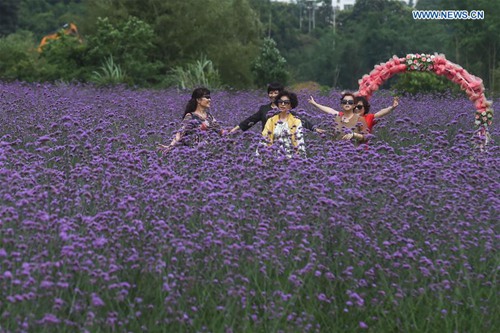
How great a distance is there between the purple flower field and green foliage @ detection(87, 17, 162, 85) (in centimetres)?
2182

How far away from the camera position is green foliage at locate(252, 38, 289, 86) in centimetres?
3447

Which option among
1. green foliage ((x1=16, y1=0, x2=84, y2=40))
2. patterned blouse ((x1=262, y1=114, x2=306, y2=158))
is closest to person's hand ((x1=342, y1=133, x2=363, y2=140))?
patterned blouse ((x1=262, y1=114, x2=306, y2=158))

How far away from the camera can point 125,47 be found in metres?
28.6

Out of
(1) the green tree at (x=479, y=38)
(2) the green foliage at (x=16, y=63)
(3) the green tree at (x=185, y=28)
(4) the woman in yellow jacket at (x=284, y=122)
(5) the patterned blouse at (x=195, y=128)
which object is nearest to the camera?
(5) the patterned blouse at (x=195, y=128)

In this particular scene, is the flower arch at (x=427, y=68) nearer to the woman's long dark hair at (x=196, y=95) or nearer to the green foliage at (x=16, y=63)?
the woman's long dark hair at (x=196, y=95)

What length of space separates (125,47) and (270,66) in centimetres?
738

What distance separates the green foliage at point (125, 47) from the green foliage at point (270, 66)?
19.8 ft

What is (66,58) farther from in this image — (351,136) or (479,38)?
(479,38)

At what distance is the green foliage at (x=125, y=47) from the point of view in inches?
1105

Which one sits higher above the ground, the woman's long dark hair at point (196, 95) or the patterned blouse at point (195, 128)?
the woman's long dark hair at point (196, 95)

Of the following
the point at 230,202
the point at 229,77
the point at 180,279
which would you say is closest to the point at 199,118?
the point at 230,202

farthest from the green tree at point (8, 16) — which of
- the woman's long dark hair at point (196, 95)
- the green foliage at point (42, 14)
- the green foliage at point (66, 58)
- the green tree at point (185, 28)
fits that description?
the woman's long dark hair at point (196, 95)

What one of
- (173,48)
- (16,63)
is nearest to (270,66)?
(173,48)

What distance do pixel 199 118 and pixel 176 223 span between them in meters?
3.89
